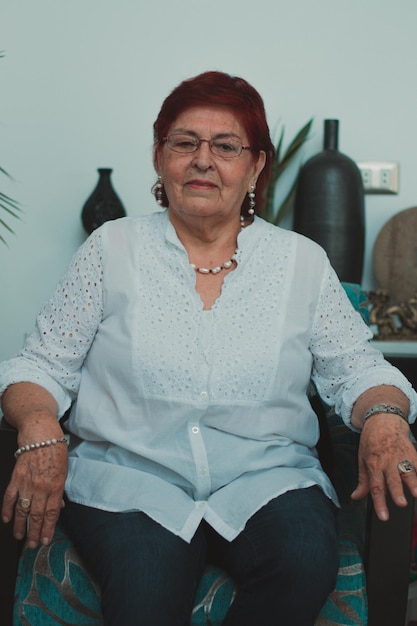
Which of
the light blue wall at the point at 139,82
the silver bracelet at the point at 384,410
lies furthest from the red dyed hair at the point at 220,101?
the light blue wall at the point at 139,82

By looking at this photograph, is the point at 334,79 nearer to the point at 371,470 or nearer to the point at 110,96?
the point at 110,96

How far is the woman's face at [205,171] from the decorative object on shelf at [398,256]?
127 centimetres

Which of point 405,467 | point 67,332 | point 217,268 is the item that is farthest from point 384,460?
point 67,332

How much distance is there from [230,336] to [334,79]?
1.60 meters

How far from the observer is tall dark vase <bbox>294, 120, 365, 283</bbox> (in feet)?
8.92

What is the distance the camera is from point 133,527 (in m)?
1.44

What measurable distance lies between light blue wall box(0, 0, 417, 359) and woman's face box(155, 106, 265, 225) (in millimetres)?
1243

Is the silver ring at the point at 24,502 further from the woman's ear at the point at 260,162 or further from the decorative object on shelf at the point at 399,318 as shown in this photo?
the decorative object on shelf at the point at 399,318

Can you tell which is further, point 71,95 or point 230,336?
point 71,95

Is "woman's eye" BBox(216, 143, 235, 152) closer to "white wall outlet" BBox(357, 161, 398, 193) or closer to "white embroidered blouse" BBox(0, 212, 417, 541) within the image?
"white embroidered blouse" BBox(0, 212, 417, 541)

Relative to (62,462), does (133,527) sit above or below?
below

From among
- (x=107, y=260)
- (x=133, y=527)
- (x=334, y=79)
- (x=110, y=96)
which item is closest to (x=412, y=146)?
(x=334, y=79)

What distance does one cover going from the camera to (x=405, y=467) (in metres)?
1.43

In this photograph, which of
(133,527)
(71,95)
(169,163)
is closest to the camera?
(133,527)
